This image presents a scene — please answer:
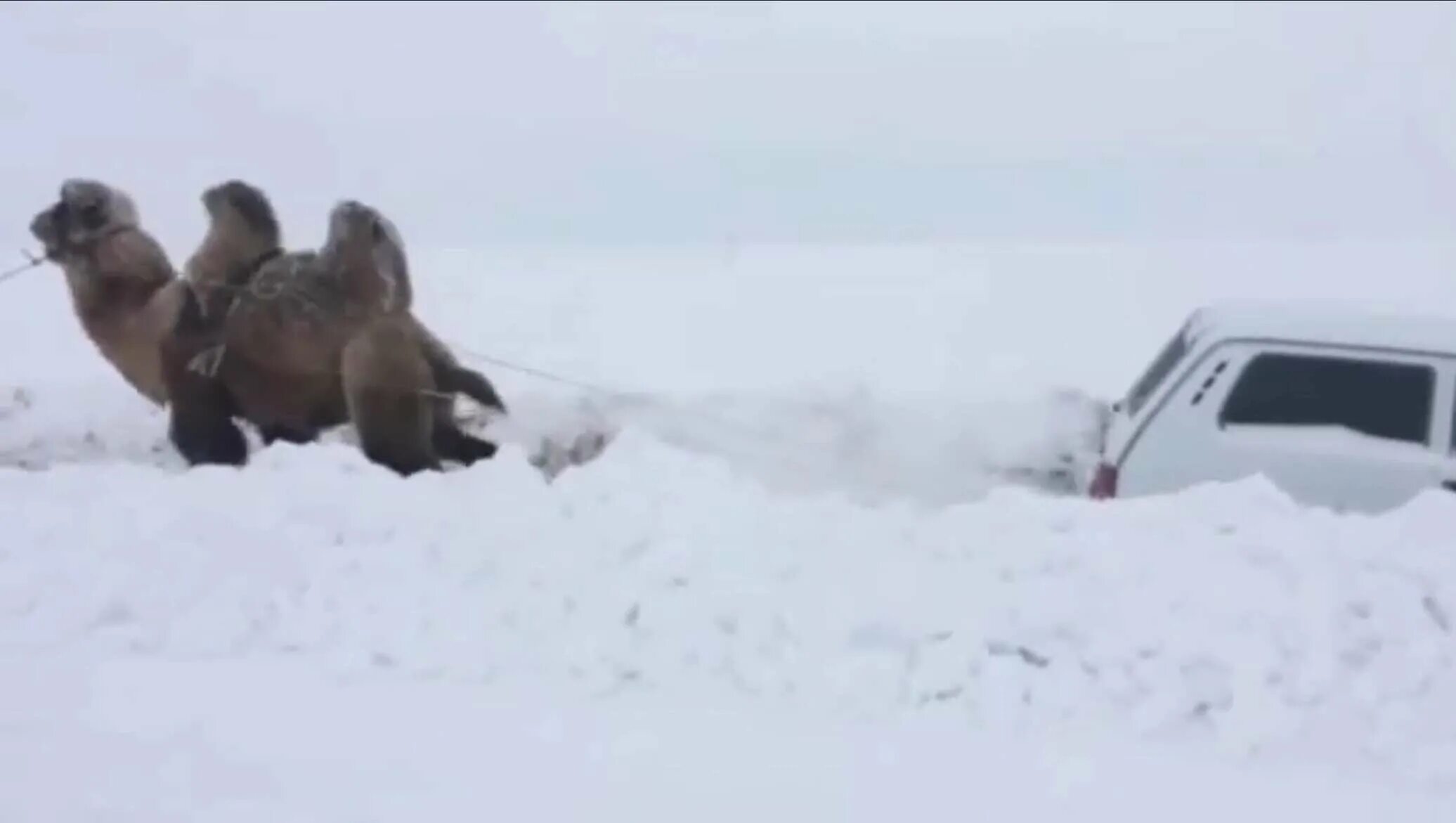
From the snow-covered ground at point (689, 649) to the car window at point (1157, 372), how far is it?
109 centimetres

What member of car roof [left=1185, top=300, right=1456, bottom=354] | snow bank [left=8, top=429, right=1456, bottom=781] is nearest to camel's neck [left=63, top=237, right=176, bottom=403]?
snow bank [left=8, top=429, right=1456, bottom=781]

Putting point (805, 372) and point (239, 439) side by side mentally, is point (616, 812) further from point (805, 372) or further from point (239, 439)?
point (805, 372)

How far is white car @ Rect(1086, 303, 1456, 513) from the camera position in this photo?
715 cm

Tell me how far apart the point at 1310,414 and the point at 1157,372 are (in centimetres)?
92

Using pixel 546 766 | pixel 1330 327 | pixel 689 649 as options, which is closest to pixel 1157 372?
pixel 1330 327

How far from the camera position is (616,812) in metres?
5.34

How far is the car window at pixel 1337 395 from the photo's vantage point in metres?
7.17

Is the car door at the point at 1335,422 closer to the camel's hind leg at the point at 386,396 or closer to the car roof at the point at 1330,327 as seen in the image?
the car roof at the point at 1330,327

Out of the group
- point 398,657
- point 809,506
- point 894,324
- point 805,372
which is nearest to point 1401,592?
point 809,506

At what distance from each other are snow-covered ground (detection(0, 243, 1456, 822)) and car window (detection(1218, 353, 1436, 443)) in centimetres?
71

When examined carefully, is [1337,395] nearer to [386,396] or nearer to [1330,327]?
[1330,327]

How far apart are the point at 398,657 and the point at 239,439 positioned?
11.4ft

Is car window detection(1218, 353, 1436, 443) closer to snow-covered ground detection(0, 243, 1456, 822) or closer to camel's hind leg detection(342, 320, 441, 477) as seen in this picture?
snow-covered ground detection(0, 243, 1456, 822)

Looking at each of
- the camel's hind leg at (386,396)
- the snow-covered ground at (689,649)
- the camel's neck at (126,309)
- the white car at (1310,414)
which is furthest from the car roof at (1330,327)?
the camel's neck at (126,309)
